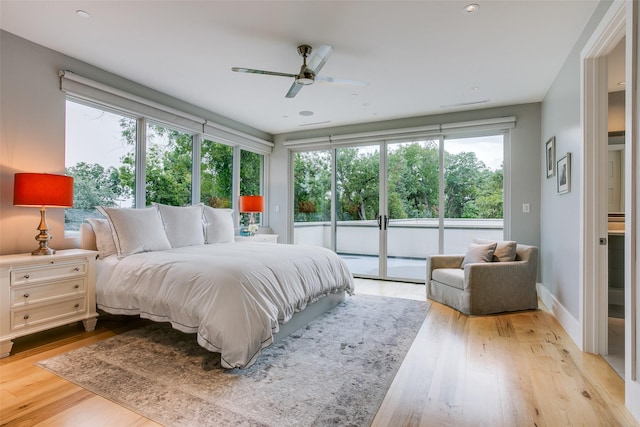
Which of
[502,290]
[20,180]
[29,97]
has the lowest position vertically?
[502,290]

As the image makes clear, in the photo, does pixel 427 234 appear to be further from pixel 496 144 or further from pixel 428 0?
pixel 428 0

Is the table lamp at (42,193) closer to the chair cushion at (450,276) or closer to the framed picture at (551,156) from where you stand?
the chair cushion at (450,276)

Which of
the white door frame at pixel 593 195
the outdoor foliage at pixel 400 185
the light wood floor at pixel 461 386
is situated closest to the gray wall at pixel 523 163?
the outdoor foliage at pixel 400 185

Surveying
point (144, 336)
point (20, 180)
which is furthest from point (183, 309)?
point (20, 180)

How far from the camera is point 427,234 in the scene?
488 cm

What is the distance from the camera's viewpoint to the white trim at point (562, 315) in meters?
2.62

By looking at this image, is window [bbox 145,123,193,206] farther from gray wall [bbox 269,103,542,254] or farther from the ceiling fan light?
gray wall [bbox 269,103,542,254]

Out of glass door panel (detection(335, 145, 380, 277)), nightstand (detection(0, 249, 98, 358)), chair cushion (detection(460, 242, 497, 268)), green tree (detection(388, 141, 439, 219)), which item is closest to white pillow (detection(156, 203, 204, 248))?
nightstand (detection(0, 249, 98, 358))

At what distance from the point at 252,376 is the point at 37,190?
2173 mm

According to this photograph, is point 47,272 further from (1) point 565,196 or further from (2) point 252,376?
(1) point 565,196

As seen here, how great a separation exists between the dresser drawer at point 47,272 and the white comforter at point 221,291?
173 millimetres

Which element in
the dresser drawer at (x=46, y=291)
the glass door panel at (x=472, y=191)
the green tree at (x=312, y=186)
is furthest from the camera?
the green tree at (x=312, y=186)

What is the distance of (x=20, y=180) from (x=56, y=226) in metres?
0.65

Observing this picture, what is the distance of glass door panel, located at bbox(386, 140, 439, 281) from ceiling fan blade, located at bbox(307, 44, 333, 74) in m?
2.50
